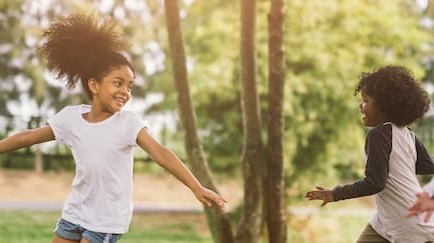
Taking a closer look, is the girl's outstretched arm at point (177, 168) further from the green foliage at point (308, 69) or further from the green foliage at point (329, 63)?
the green foliage at point (329, 63)

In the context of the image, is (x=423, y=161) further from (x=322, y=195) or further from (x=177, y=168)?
(x=177, y=168)

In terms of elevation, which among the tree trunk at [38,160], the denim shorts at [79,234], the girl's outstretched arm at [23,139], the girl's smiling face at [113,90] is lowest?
the denim shorts at [79,234]

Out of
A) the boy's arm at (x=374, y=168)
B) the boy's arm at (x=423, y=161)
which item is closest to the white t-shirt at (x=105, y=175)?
the boy's arm at (x=374, y=168)

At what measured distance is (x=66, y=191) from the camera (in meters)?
17.0

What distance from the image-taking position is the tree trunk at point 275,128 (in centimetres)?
692

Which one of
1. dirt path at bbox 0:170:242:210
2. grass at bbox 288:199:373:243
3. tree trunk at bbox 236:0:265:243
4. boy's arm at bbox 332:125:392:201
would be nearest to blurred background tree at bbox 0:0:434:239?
grass at bbox 288:199:373:243

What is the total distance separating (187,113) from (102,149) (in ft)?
10.0

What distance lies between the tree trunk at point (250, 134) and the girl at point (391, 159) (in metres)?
2.48

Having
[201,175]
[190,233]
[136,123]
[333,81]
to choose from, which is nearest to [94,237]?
[136,123]

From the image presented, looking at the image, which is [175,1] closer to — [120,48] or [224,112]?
[120,48]

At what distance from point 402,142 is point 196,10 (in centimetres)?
929

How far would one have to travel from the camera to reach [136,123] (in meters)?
4.25

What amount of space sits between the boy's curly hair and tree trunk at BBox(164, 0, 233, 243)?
2741 mm

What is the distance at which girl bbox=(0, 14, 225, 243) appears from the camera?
422 centimetres
